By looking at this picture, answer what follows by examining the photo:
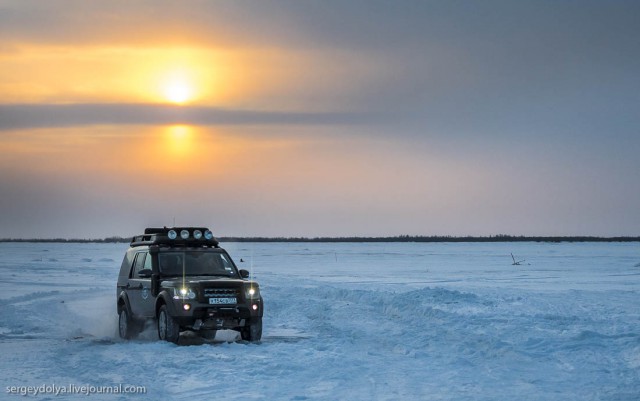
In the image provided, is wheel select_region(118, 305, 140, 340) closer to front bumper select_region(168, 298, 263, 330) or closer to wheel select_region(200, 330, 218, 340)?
wheel select_region(200, 330, 218, 340)

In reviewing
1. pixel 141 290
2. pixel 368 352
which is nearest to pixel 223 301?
pixel 141 290

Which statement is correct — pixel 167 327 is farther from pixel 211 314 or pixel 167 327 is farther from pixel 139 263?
pixel 139 263

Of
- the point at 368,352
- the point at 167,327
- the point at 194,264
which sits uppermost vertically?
the point at 194,264

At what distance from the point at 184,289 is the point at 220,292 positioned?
689 millimetres

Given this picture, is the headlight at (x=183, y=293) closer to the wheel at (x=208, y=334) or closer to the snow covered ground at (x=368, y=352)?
the snow covered ground at (x=368, y=352)

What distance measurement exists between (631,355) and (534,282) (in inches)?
887

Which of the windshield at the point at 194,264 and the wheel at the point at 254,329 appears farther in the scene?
the windshield at the point at 194,264

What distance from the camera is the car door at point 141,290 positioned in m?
16.1

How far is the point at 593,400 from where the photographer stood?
1003 cm

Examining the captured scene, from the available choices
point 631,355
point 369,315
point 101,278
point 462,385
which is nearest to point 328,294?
point 369,315

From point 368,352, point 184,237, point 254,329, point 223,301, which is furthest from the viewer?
point 184,237

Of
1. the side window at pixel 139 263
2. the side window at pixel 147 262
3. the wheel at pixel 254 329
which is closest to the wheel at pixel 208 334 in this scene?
the wheel at pixel 254 329

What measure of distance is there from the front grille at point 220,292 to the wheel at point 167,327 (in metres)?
0.82

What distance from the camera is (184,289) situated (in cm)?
1512
